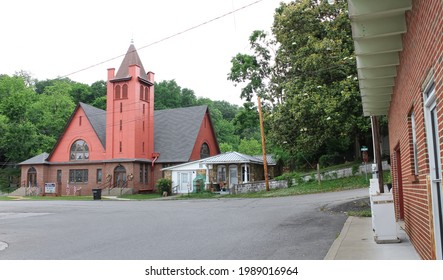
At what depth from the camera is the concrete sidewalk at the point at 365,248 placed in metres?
5.52

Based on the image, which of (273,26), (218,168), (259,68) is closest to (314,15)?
(273,26)

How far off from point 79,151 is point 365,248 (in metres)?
29.0

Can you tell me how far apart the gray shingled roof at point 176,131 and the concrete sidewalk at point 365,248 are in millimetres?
23344

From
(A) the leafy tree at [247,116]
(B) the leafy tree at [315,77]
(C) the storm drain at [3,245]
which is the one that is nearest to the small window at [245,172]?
(A) the leafy tree at [247,116]

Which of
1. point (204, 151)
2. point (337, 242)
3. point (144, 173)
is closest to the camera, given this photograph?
point (337, 242)

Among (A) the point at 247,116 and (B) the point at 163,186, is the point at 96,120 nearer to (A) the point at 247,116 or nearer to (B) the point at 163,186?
(B) the point at 163,186

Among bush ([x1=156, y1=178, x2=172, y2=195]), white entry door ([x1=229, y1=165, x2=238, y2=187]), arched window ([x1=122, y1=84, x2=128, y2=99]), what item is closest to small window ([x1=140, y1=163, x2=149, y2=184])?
bush ([x1=156, y1=178, x2=172, y2=195])

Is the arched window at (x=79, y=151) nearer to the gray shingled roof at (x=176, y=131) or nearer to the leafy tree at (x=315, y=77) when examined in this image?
the gray shingled roof at (x=176, y=131)

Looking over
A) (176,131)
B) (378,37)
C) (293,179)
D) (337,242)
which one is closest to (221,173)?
(176,131)

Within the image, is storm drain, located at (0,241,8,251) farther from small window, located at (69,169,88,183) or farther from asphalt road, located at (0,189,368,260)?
small window, located at (69,169,88,183)

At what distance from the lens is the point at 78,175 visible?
104 feet
